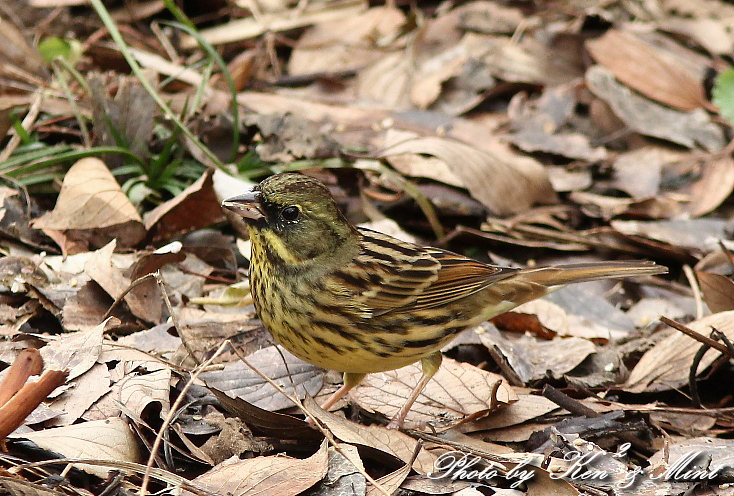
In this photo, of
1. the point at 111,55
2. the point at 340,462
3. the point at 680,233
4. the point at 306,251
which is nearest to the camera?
the point at 340,462

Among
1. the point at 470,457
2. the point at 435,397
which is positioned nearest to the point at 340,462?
the point at 470,457

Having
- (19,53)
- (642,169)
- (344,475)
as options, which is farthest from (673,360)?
(19,53)

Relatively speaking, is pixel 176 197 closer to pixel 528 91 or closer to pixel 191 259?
pixel 191 259

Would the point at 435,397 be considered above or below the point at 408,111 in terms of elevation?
below

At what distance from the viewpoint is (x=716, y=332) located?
14.1ft

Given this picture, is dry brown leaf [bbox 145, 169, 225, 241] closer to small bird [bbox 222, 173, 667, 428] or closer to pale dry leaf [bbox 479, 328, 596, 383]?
small bird [bbox 222, 173, 667, 428]

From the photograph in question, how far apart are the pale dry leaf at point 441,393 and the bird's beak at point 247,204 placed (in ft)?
3.44

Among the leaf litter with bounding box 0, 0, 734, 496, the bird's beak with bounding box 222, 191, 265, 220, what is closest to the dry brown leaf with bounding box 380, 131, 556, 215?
the leaf litter with bounding box 0, 0, 734, 496

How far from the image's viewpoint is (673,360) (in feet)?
15.4

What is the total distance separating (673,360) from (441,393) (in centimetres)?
123

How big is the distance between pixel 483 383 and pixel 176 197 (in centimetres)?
211

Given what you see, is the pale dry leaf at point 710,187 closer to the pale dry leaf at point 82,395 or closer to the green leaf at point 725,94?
the green leaf at point 725,94

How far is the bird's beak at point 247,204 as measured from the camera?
4.08m

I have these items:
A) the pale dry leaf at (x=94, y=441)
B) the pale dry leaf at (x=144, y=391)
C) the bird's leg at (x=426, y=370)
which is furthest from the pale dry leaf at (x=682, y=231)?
the pale dry leaf at (x=94, y=441)
